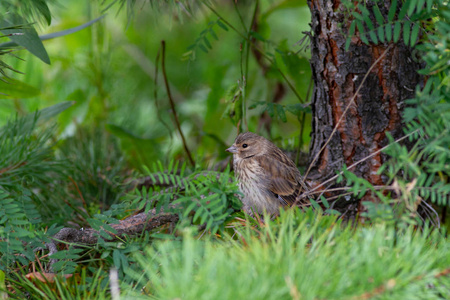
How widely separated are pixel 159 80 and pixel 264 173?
1.58 m

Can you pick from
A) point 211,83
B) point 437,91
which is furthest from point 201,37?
point 437,91

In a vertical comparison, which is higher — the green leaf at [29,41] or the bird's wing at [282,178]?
the green leaf at [29,41]

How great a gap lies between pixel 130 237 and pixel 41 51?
74cm

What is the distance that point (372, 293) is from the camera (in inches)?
37.3

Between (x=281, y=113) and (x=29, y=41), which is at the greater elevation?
(x=29, y=41)

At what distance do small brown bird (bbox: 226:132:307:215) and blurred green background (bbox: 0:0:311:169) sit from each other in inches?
9.2

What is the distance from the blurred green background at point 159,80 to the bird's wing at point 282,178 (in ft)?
0.95

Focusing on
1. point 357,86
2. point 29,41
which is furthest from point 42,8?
point 357,86

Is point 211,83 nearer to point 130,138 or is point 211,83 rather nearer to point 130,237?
point 130,138

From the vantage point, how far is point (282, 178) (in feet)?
9.32

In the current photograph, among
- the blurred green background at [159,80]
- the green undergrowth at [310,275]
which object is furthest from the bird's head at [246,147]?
the green undergrowth at [310,275]

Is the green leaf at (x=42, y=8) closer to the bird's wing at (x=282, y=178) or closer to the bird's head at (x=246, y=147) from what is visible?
the bird's head at (x=246, y=147)

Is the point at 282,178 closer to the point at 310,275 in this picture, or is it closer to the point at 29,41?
the point at 29,41

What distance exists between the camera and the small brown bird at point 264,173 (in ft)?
9.16
